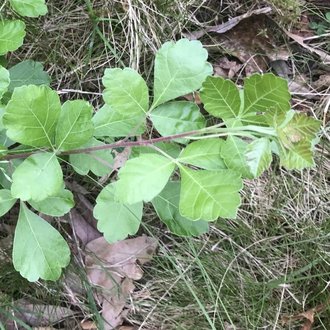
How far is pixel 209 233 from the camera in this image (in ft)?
5.50

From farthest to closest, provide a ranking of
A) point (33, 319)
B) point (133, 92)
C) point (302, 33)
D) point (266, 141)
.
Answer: point (302, 33) < point (33, 319) < point (133, 92) < point (266, 141)

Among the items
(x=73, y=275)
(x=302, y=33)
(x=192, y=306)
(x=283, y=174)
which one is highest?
(x=302, y=33)

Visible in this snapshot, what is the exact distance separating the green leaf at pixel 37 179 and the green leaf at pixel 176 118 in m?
0.22

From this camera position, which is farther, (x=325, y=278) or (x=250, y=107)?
(x=325, y=278)

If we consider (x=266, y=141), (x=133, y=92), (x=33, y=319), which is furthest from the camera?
(x=33, y=319)

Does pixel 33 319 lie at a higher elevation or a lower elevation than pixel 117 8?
lower

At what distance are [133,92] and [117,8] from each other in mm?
686

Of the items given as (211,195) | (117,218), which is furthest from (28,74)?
(211,195)

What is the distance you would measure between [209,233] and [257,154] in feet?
2.63

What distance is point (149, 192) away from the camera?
0.94 m

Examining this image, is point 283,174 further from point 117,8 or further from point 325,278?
point 117,8

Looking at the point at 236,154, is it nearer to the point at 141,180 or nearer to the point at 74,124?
the point at 141,180

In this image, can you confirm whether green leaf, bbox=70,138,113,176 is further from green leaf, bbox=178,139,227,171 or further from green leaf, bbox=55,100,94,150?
green leaf, bbox=178,139,227,171

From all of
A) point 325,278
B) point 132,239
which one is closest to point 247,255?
point 325,278
